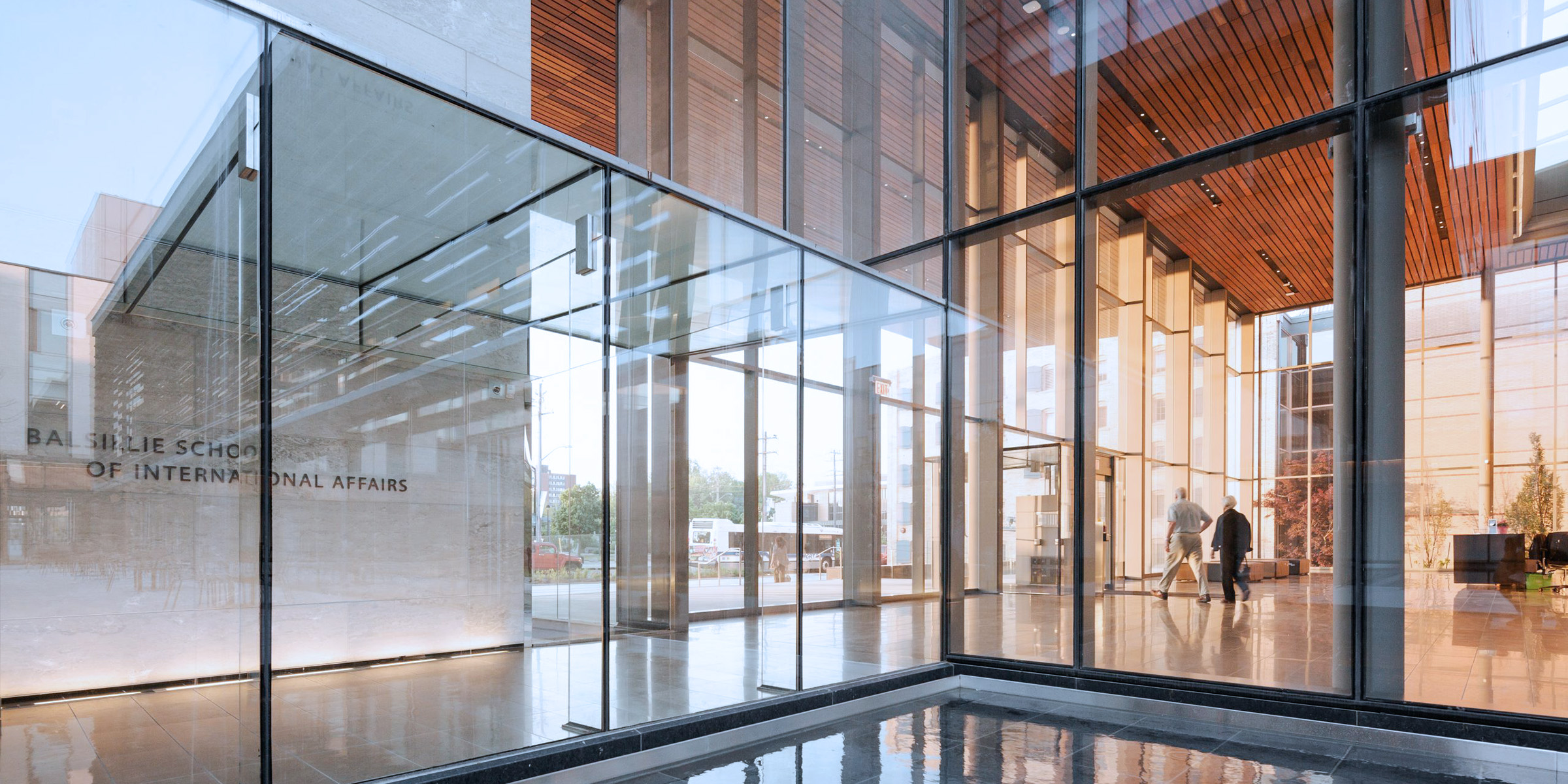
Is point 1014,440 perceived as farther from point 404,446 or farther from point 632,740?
point 404,446

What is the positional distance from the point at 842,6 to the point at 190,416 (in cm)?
760

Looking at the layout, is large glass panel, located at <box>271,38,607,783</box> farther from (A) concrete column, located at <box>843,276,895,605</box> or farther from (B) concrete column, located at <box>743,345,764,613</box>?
(A) concrete column, located at <box>843,276,895,605</box>

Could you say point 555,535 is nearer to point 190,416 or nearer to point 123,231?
point 190,416

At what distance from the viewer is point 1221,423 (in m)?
6.96

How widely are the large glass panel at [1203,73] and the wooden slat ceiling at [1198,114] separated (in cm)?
1

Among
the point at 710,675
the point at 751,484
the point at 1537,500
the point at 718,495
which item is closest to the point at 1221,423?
the point at 1537,500

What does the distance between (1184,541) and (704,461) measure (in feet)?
12.1

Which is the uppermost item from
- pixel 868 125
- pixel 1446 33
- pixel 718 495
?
pixel 868 125

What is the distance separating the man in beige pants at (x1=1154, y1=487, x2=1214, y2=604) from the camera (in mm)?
6977

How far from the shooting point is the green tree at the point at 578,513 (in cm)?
570

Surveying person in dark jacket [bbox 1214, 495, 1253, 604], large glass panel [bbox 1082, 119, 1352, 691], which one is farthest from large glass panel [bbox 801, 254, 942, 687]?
person in dark jacket [bbox 1214, 495, 1253, 604]

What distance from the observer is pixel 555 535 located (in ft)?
18.7

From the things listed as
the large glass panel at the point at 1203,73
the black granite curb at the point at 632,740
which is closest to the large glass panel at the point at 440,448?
the black granite curb at the point at 632,740

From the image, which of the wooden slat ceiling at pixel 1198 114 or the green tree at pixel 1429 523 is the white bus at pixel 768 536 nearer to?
the wooden slat ceiling at pixel 1198 114
